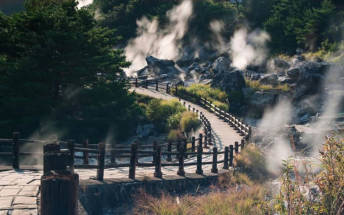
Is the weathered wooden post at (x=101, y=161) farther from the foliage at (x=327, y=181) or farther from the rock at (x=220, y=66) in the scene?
the rock at (x=220, y=66)

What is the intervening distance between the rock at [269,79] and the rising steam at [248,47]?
6.71 metres

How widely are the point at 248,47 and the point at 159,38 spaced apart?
604 inches

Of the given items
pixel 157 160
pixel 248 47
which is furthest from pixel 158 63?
pixel 157 160

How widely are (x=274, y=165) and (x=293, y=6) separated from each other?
35940mm

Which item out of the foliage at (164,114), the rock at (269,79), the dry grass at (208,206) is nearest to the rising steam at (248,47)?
the rock at (269,79)

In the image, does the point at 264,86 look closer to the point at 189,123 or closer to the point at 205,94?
the point at 205,94

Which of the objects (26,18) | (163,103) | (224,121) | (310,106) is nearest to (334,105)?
(310,106)

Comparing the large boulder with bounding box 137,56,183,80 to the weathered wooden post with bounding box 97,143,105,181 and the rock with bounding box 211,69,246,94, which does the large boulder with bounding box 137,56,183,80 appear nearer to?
the rock with bounding box 211,69,246,94

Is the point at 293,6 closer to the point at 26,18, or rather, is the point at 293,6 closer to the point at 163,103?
the point at 163,103

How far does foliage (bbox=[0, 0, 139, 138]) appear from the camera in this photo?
20.3m

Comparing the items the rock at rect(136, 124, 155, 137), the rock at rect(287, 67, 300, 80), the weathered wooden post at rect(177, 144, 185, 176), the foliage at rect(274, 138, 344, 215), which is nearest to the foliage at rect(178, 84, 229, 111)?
the rock at rect(287, 67, 300, 80)

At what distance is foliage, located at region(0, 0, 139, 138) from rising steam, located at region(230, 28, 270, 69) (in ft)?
79.8

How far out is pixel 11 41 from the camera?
21.5 m

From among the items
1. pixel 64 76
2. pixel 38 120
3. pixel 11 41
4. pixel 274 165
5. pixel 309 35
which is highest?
pixel 309 35
